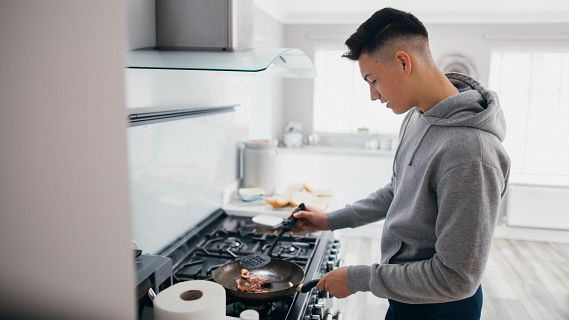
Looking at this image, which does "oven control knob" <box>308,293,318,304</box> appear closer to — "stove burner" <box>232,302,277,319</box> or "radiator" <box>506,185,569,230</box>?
"stove burner" <box>232,302,277,319</box>

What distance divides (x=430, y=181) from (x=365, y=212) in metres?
0.59

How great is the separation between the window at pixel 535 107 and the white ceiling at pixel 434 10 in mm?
377

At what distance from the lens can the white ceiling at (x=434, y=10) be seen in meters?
4.40

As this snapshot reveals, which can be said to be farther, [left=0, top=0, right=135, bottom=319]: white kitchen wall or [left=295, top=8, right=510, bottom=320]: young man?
[left=295, top=8, right=510, bottom=320]: young man

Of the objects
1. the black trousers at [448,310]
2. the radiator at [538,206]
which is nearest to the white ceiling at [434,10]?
the radiator at [538,206]

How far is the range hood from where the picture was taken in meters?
1.41

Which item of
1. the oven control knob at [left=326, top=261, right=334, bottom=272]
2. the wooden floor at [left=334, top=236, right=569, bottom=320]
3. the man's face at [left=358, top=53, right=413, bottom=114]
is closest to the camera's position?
the man's face at [left=358, top=53, right=413, bottom=114]

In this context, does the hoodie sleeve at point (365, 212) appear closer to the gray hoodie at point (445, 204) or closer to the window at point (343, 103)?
the gray hoodie at point (445, 204)

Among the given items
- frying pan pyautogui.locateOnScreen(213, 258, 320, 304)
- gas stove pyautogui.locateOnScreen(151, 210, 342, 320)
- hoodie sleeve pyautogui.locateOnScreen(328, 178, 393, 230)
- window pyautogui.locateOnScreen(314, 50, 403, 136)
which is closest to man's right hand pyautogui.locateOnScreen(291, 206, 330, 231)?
hoodie sleeve pyautogui.locateOnScreen(328, 178, 393, 230)

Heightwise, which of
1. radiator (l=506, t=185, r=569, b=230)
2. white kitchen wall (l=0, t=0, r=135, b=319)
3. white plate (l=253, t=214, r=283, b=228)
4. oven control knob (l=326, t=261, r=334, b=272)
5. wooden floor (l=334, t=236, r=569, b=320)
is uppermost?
white kitchen wall (l=0, t=0, r=135, b=319)

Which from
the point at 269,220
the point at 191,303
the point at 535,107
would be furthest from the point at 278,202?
the point at 535,107

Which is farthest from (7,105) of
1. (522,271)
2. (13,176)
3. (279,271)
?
(522,271)

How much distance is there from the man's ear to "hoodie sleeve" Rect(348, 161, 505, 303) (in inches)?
12.5

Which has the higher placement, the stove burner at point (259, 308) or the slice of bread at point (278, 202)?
the slice of bread at point (278, 202)
